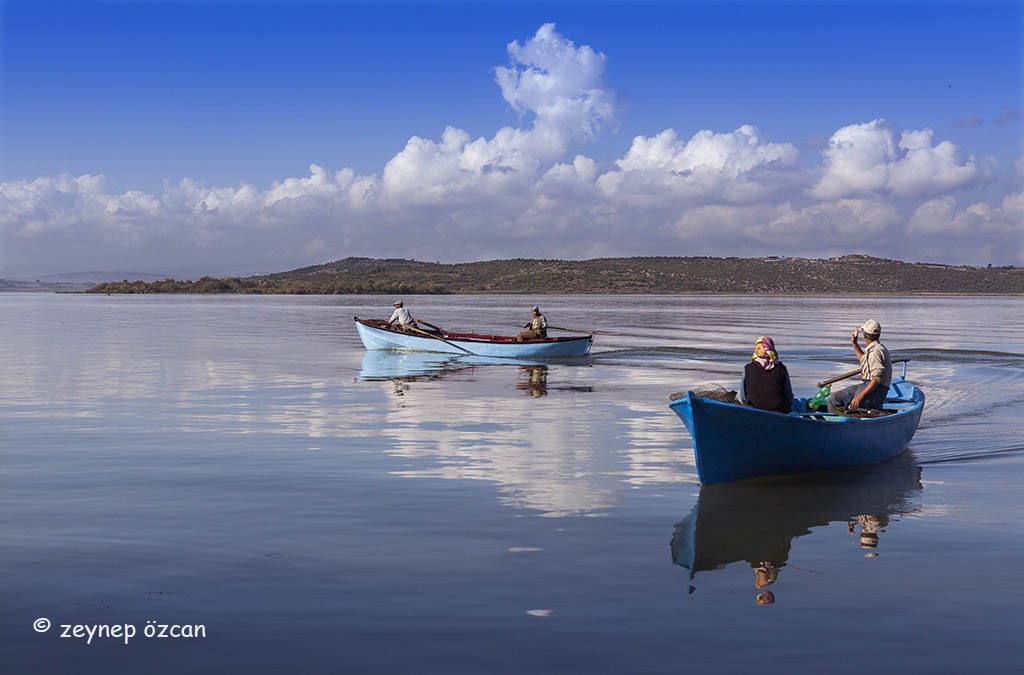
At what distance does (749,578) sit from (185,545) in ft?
18.3

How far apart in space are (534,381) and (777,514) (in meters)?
17.2

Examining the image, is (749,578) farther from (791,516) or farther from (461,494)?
(461,494)

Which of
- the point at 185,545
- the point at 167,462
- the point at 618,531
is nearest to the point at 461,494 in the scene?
the point at 618,531

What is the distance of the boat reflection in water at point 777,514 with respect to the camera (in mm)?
9578

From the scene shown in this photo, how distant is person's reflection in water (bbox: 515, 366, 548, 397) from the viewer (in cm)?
2547

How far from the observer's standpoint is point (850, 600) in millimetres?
8102

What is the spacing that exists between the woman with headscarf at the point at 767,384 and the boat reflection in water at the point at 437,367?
443 inches

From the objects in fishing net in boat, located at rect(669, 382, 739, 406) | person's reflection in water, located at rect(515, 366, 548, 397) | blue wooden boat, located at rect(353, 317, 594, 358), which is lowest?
person's reflection in water, located at rect(515, 366, 548, 397)

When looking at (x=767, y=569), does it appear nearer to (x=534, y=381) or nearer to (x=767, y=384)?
(x=767, y=384)

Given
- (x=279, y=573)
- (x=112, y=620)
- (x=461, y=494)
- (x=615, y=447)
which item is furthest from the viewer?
(x=615, y=447)

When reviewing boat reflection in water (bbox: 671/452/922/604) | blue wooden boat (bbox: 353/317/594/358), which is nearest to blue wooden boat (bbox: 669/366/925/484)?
boat reflection in water (bbox: 671/452/922/604)

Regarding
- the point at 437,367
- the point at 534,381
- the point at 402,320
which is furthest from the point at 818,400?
the point at 402,320

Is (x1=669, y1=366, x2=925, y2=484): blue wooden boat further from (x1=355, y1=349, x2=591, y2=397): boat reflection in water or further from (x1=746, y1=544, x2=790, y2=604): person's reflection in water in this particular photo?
(x1=355, y1=349, x2=591, y2=397): boat reflection in water

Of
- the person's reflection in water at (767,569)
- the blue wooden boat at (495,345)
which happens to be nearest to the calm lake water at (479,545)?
the person's reflection in water at (767,569)
